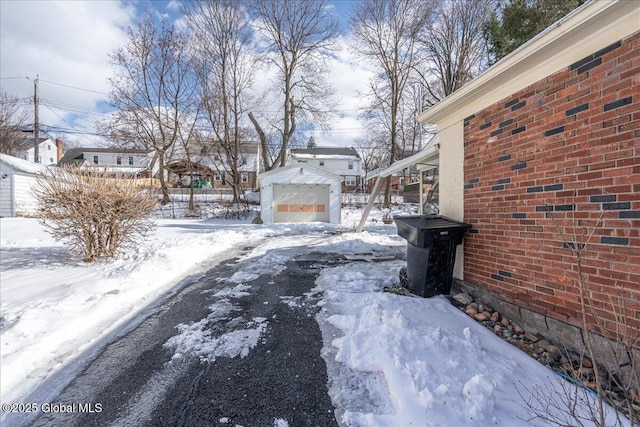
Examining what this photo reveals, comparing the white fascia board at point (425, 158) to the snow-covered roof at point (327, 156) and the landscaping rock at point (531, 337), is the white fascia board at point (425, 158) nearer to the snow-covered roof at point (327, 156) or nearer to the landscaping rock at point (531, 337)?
the landscaping rock at point (531, 337)

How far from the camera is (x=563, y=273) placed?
2656 millimetres

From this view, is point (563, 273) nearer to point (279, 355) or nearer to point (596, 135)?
point (596, 135)

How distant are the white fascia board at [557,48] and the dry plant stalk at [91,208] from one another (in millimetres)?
6520

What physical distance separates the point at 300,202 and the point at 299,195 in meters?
0.41

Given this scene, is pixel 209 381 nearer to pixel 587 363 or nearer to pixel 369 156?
pixel 587 363

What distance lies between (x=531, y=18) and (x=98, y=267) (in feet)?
45.3

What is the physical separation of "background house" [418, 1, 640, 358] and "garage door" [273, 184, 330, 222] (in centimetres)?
1219

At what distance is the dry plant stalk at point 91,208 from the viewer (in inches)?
210

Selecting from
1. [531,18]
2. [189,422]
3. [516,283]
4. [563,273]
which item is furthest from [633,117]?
[531,18]

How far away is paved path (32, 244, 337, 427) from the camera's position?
1907 millimetres

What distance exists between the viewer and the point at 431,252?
3750 mm

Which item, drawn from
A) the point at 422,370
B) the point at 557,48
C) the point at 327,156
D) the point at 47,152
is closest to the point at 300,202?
the point at 557,48

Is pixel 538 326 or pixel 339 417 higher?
pixel 538 326

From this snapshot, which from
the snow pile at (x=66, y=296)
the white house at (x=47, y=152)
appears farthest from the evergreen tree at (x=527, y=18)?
the white house at (x=47, y=152)
